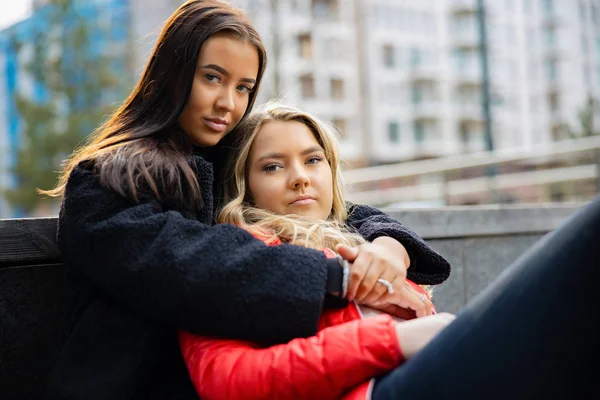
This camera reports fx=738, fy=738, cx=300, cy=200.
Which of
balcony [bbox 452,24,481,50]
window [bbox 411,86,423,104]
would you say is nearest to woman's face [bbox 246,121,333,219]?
window [bbox 411,86,423,104]

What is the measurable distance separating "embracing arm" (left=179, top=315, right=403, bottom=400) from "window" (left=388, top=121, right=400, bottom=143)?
43.6 m

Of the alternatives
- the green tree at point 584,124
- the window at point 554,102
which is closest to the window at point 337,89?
the window at point 554,102

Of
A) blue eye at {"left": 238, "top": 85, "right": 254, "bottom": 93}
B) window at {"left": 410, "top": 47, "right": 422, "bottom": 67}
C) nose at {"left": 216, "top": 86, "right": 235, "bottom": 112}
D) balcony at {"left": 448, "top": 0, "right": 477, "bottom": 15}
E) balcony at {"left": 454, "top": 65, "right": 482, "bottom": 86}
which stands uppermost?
balcony at {"left": 448, "top": 0, "right": 477, "bottom": 15}

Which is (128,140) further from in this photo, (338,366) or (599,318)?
(599,318)

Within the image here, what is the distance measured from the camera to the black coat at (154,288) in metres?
1.78

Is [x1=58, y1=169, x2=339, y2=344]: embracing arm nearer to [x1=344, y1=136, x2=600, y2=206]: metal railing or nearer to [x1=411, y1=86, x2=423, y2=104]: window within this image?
[x1=344, y1=136, x2=600, y2=206]: metal railing

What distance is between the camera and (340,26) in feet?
138

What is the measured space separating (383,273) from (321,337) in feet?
1.03

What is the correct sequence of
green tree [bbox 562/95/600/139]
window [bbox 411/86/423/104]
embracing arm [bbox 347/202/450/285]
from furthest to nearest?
1. window [bbox 411/86/423/104]
2. green tree [bbox 562/95/600/139]
3. embracing arm [bbox 347/202/450/285]

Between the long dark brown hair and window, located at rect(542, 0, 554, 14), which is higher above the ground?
window, located at rect(542, 0, 554, 14)

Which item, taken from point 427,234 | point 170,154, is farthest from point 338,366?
point 427,234

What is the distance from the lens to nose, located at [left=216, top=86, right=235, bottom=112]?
93.6 inches

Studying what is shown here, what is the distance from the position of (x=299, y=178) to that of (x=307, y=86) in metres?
38.4

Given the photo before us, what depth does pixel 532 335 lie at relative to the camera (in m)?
1.42
